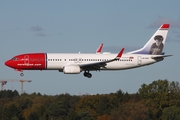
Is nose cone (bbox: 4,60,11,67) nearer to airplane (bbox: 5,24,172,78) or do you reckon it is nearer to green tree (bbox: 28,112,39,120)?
airplane (bbox: 5,24,172,78)

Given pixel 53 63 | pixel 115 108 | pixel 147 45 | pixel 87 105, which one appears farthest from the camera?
pixel 87 105

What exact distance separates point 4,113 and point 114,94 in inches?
1274

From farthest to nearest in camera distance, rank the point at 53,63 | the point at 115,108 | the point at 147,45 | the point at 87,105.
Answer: the point at 87,105 < the point at 115,108 < the point at 147,45 < the point at 53,63

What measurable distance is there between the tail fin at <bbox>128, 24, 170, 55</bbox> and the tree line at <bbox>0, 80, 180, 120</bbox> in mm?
48602

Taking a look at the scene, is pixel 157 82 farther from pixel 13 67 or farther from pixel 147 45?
pixel 13 67

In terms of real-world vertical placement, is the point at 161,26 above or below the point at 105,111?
above

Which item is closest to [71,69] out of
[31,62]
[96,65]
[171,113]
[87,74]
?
[96,65]

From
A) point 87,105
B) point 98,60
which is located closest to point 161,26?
point 98,60

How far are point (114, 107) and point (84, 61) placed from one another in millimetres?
79715

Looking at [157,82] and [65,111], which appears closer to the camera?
[157,82]

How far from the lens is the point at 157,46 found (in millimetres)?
99062

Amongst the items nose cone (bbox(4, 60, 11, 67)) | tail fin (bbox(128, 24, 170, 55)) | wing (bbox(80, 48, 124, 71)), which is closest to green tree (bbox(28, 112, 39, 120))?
tail fin (bbox(128, 24, 170, 55))

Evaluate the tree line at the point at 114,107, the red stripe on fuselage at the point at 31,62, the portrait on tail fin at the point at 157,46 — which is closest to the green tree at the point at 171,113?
the tree line at the point at 114,107

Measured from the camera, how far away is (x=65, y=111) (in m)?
183
